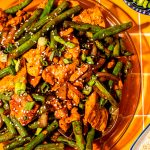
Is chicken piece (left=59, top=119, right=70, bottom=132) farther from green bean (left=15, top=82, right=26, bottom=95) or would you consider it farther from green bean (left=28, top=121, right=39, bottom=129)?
green bean (left=15, top=82, right=26, bottom=95)

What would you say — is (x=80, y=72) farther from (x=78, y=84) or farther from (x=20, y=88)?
(x=20, y=88)

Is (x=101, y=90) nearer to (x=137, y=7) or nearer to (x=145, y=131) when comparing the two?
(x=145, y=131)

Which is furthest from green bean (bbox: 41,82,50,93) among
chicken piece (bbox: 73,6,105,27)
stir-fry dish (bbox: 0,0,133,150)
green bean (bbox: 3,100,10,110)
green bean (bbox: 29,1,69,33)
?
chicken piece (bbox: 73,6,105,27)

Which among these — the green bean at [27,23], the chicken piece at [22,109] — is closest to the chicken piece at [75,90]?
the chicken piece at [22,109]

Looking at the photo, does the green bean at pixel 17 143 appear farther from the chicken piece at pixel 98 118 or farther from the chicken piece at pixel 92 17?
the chicken piece at pixel 92 17

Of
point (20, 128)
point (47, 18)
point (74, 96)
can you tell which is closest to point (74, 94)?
point (74, 96)

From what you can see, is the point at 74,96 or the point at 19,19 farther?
the point at 19,19

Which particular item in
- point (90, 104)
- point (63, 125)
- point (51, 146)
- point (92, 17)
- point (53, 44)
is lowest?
point (51, 146)
